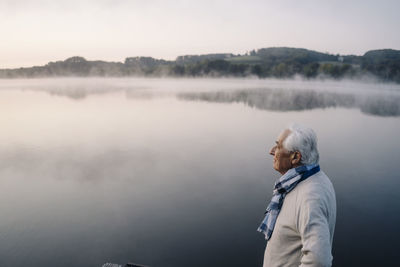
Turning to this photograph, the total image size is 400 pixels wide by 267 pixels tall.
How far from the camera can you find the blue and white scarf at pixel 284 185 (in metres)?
1.94

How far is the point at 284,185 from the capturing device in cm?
201

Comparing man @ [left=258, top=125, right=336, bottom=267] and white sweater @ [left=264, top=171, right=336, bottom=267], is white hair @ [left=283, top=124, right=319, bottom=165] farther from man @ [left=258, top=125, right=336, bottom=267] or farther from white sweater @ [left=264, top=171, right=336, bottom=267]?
white sweater @ [left=264, top=171, right=336, bottom=267]

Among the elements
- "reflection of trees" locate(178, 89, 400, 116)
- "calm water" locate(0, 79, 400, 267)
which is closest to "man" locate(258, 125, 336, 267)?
"calm water" locate(0, 79, 400, 267)

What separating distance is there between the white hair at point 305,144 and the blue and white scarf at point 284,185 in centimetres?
7

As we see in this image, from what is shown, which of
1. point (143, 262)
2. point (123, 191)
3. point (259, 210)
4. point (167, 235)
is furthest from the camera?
point (123, 191)

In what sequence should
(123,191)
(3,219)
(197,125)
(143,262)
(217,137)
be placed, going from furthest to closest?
(197,125)
(217,137)
(123,191)
(3,219)
(143,262)

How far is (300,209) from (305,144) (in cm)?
46

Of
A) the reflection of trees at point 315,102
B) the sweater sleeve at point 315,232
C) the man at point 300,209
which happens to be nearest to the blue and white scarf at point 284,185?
the man at point 300,209

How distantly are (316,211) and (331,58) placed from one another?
142 meters

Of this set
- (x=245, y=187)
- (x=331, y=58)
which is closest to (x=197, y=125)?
(x=245, y=187)

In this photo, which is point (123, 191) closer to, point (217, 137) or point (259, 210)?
point (259, 210)

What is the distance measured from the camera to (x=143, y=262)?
6031 mm

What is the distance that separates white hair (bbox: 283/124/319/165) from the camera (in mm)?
2020

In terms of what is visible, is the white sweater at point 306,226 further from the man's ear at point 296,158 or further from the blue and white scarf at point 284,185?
the man's ear at point 296,158
